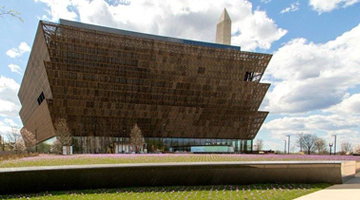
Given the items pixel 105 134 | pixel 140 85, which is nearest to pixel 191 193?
pixel 140 85

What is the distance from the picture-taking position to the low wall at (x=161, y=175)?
488 inches

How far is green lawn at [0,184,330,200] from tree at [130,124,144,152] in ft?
189

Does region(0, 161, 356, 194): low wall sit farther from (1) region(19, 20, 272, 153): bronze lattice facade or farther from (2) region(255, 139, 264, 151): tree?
(2) region(255, 139, 264, 151): tree

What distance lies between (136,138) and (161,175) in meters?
57.4

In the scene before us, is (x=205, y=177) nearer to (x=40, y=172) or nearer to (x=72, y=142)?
(x=40, y=172)

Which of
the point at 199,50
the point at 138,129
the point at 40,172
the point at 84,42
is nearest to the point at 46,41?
the point at 84,42

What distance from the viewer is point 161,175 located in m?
13.5

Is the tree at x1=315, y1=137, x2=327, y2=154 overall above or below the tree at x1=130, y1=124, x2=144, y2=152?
below

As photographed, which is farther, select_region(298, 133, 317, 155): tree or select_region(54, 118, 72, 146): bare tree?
select_region(298, 133, 317, 155): tree

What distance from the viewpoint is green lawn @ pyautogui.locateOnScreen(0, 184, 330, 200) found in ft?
37.5

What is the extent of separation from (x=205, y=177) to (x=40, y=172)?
7.04 meters

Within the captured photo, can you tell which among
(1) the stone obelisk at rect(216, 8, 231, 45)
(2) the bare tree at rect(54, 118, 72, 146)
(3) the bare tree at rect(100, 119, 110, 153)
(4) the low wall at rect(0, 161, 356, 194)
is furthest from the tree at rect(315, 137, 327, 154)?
(4) the low wall at rect(0, 161, 356, 194)

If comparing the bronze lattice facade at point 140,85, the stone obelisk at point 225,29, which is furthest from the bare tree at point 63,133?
the stone obelisk at point 225,29

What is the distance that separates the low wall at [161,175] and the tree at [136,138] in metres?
57.0
